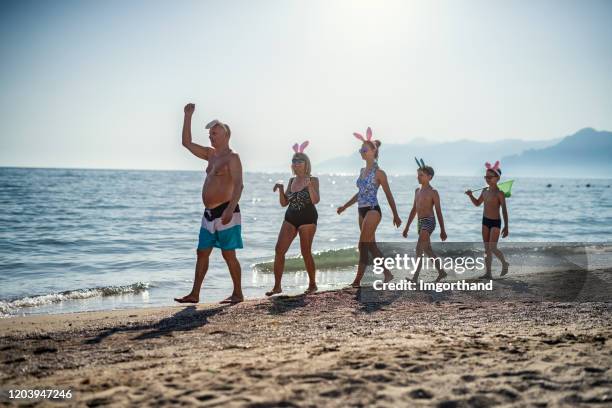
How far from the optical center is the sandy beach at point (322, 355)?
11.2ft

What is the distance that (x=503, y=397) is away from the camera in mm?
3359

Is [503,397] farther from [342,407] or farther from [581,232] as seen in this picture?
[581,232]

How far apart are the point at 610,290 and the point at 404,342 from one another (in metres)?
4.49

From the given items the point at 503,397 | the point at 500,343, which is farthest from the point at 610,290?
the point at 503,397

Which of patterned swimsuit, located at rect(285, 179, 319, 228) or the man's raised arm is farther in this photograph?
patterned swimsuit, located at rect(285, 179, 319, 228)

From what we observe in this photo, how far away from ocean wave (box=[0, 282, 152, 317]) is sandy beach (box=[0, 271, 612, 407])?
147cm

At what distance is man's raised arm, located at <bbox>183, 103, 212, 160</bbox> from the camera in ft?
23.5

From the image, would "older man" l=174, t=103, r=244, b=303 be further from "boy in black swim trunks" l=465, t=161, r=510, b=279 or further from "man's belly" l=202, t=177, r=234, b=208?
"boy in black swim trunks" l=465, t=161, r=510, b=279

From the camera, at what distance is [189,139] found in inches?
284

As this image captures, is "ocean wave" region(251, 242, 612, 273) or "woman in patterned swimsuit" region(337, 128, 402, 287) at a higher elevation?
"woman in patterned swimsuit" region(337, 128, 402, 287)

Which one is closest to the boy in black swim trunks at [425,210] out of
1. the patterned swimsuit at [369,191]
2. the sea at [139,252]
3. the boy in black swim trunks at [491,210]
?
the boy in black swim trunks at [491,210]

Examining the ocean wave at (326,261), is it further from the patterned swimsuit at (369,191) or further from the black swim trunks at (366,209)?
the patterned swimsuit at (369,191)

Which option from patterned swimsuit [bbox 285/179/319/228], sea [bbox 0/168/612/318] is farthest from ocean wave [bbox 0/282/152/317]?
patterned swimsuit [bbox 285/179/319/228]

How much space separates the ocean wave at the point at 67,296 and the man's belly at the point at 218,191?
3.29 m
